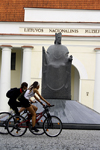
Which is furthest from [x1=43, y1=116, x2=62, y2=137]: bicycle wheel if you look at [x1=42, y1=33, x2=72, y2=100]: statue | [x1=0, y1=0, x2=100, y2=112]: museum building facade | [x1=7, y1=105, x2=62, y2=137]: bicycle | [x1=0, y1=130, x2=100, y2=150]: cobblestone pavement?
[x1=0, y1=0, x2=100, y2=112]: museum building facade

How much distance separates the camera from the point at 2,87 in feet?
92.6

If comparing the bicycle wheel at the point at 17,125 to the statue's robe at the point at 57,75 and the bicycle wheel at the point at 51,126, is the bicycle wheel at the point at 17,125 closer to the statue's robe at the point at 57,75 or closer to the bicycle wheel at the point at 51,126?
the bicycle wheel at the point at 51,126

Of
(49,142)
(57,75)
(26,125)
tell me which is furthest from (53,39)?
(49,142)

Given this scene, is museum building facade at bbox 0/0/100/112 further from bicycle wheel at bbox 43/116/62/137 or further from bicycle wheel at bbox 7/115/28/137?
bicycle wheel at bbox 7/115/28/137

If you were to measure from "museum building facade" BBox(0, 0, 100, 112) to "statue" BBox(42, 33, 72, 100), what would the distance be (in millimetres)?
12237

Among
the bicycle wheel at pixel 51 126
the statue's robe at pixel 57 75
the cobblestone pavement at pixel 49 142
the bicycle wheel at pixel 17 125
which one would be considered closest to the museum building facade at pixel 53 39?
the statue's robe at pixel 57 75

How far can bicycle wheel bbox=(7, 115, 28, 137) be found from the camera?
8.62m

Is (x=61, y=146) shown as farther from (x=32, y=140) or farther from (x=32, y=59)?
(x=32, y=59)

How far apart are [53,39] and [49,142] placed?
2053cm

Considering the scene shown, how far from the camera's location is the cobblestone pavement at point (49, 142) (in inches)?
288

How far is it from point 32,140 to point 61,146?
0.93 m

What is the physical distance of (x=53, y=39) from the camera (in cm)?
2792

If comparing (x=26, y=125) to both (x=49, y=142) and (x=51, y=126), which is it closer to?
(x=51, y=126)

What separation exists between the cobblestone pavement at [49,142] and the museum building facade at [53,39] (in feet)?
62.4
